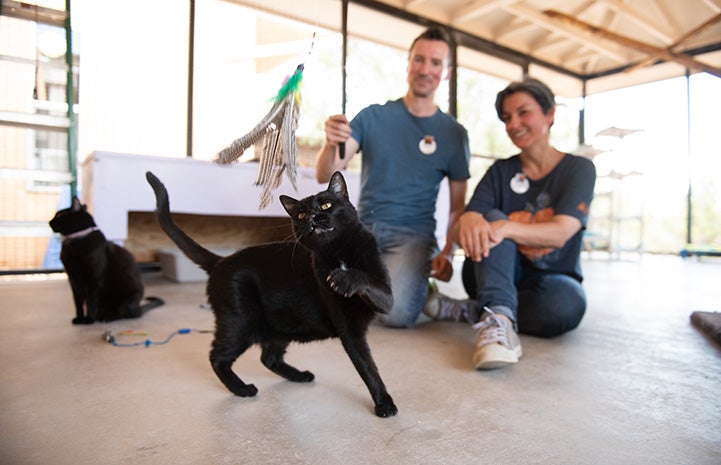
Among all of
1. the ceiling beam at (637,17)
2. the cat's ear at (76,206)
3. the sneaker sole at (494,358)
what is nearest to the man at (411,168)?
the sneaker sole at (494,358)

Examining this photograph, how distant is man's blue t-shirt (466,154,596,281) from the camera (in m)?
1.64

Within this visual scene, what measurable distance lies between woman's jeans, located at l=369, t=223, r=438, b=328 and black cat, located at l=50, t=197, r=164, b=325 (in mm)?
1119

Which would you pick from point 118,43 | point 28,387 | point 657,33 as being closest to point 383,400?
point 28,387

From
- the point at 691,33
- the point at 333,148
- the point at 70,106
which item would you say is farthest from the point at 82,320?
the point at 691,33

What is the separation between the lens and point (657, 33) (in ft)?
17.6

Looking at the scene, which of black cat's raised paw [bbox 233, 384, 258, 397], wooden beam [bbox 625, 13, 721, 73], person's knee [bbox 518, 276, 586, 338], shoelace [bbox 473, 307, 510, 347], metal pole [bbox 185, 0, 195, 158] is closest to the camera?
black cat's raised paw [bbox 233, 384, 258, 397]

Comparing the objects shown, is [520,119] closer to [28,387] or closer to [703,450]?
[703,450]

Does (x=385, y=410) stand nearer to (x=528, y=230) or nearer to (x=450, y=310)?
(x=528, y=230)

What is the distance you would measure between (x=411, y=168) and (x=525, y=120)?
51 centimetres

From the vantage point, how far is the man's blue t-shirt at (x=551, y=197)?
1637mm

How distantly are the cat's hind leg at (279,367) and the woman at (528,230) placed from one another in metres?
0.55

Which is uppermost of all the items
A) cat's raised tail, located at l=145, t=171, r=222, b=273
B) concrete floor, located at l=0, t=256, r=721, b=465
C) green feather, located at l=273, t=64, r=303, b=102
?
green feather, located at l=273, t=64, r=303, b=102

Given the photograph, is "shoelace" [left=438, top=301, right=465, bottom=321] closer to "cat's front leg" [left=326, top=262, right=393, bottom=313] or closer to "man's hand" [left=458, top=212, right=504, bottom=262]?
"man's hand" [left=458, top=212, right=504, bottom=262]

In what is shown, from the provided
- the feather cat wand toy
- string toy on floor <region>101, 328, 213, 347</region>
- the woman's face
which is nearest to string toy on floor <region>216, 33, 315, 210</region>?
the feather cat wand toy
